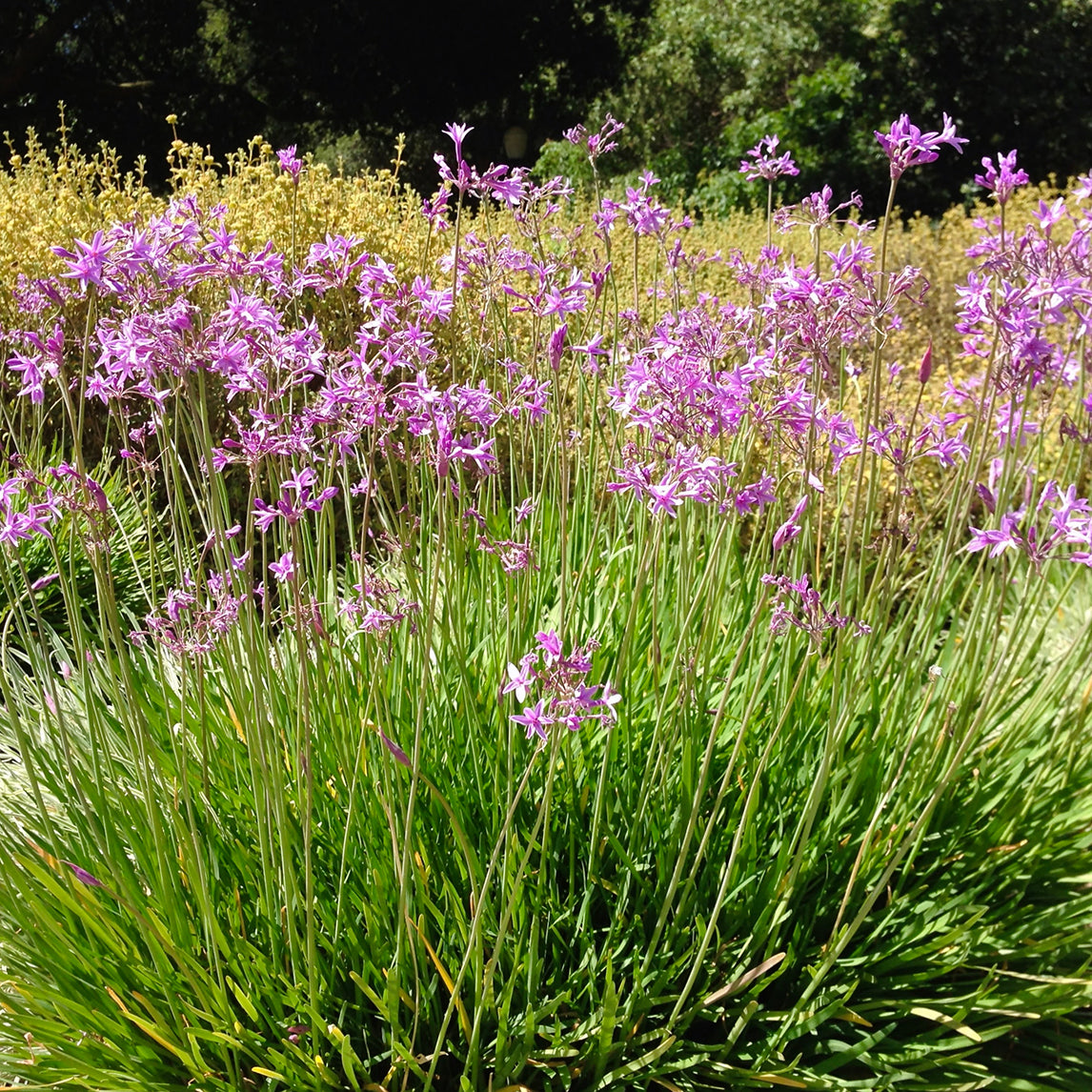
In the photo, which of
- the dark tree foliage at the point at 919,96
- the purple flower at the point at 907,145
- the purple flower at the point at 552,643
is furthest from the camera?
the dark tree foliage at the point at 919,96

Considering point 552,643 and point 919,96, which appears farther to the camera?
point 919,96

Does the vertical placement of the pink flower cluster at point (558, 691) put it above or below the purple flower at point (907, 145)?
below

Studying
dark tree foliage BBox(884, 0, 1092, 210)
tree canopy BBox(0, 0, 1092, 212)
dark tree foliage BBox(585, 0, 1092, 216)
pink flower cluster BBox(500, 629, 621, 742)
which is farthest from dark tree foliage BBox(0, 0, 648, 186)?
pink flower cluster BBox(500, 629, 621, 742)

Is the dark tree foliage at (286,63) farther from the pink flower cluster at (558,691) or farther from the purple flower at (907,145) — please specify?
the pink flower cluster at (558,691)

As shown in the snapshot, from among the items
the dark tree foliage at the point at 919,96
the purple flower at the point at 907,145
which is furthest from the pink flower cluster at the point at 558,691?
the dark tree foliage at the point at 919,96

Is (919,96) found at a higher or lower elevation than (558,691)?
lower

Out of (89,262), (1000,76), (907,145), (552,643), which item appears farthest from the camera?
(1000,76)

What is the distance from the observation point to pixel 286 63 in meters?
21.1

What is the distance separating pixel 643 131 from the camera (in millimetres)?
24188

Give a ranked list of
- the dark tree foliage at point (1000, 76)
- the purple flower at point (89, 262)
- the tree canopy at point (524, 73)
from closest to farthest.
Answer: the purple flower at point (89, 262) → the tree canopy at point (524, 73) → the dark tree foliage at point (1000, 76)

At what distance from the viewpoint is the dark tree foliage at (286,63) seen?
65.6ft

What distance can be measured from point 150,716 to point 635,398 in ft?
6.12

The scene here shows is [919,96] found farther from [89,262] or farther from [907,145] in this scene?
[89,262]

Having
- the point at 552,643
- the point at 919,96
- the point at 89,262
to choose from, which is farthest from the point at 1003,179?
the point at 919,96
